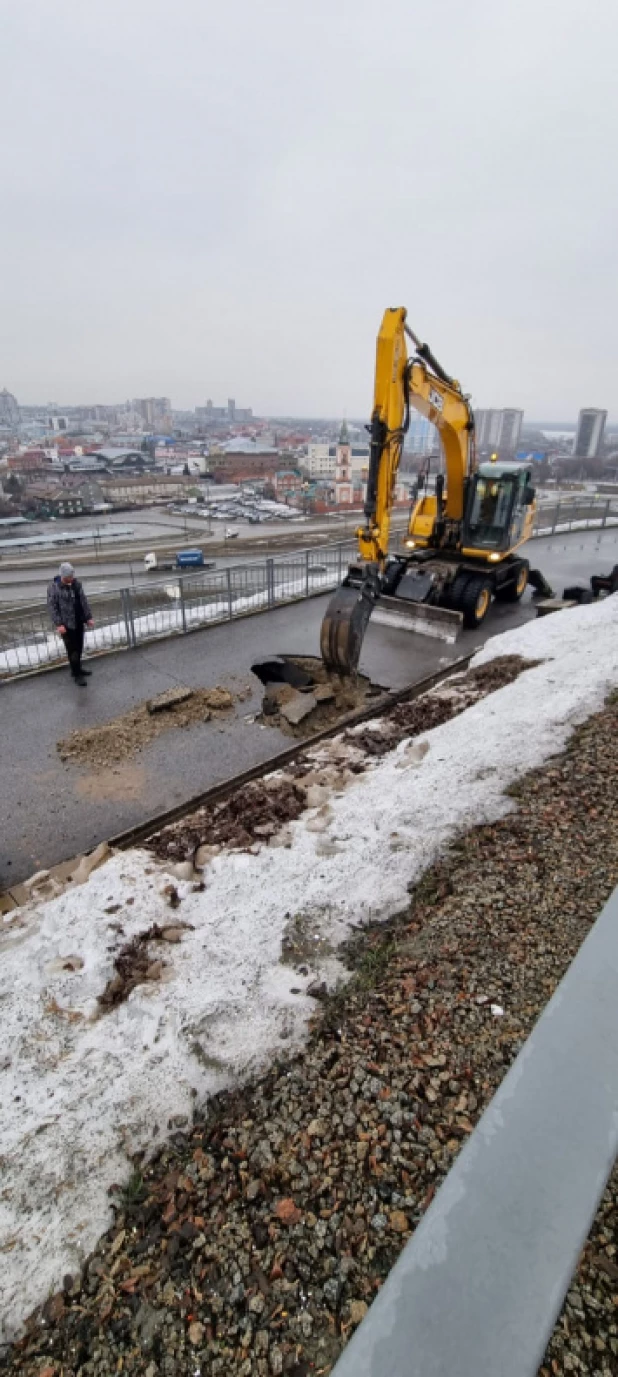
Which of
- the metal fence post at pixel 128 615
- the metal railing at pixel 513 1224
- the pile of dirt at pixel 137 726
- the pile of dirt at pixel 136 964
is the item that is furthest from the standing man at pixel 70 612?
the metal railing at pixel 513 1224

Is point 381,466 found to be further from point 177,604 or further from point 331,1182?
point 331,1182

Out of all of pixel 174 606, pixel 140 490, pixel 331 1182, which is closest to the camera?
pixel 331 1182

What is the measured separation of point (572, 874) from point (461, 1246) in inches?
136

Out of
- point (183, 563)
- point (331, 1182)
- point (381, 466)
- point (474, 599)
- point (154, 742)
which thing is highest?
point (381, 466)

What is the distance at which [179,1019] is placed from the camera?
354 centimetres

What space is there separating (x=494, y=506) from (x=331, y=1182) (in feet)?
40.9

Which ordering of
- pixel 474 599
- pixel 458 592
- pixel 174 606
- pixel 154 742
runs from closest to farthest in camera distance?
pixel 154 742
pixel 174 606
pixel 474 599
pixel 458 592

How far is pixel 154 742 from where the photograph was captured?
8148 mm

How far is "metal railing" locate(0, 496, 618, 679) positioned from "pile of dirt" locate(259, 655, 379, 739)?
8.34 feet

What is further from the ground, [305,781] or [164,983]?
[164,983]

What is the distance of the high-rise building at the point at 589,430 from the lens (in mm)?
132500

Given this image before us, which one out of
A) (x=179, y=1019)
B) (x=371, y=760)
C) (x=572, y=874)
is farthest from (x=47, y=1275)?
(x=371, y=760)

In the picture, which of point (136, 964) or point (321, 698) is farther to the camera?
point (321, 698)

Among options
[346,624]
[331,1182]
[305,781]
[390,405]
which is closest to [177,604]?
[346,624]
